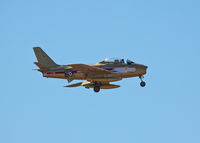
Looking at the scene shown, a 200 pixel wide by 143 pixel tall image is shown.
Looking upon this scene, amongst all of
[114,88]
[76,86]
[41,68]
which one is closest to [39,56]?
[41,68]

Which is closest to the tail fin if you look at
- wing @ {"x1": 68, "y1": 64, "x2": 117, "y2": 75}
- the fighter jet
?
the fighter jet

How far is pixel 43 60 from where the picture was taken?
44.8 metres

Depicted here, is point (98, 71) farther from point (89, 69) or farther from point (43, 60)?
point (43, 60)

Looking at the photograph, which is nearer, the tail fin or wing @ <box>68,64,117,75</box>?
wing @ <box>68,64,117,75</box>

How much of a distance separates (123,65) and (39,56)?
9.29m

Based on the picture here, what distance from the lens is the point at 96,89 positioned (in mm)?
44812

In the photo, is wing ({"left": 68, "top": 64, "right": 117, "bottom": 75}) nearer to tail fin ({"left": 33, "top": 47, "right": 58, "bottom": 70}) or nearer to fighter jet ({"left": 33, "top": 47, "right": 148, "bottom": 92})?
fighter jet ({"left": 33, "top": 47, "right": 148, "bottom": 92})

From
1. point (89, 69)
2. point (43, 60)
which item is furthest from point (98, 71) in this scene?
point (43, 60)

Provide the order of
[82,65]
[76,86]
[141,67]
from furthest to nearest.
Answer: [76,86] → [141,67] → [82,65]

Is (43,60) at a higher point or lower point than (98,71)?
higher

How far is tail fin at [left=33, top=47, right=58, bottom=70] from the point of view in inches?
1745

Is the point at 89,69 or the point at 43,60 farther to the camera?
the point at 43,60

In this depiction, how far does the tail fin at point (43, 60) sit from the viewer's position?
4431 centimetres

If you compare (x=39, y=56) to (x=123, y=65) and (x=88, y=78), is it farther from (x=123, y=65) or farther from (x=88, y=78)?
(x=123, y=65)
